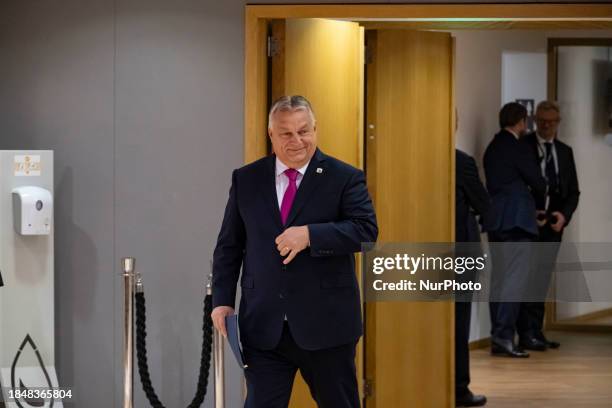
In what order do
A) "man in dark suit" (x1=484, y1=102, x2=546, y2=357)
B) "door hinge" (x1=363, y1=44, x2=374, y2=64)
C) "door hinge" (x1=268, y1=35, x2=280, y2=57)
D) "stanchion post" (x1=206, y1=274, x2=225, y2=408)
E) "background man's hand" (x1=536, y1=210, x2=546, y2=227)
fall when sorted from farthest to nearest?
"background man's hand" (x1=536, y1=210, x2=546, y2=227)
"man in dark suit" (x1=484, y1=102, x2=546, y2=357)
"door hinge" (x1=363, y1=44, x2=374, y2=64)
"door hinge" (x1=268, y1=35, x2=280, y2=57)
"stanchion post" (x1=206, y1=274, x2=225, y2=408)

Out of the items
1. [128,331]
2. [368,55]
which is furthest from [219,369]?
Answer: [368,55]

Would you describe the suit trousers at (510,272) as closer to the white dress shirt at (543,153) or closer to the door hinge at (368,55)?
the door hinge at (368,55)

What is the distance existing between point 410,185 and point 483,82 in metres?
2.83

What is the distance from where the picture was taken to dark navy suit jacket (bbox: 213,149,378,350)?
4.06m

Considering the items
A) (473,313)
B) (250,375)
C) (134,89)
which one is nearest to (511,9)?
(134,89)

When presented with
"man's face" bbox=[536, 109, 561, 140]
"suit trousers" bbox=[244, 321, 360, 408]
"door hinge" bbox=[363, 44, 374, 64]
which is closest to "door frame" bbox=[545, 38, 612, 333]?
"man's face" bbox=[536, 109, 561, 140]

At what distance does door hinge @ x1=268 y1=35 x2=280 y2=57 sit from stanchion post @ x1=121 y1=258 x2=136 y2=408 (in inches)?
45.1

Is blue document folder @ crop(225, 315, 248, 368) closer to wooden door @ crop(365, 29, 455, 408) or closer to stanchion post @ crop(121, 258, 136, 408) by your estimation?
stanchion post @ crop(121, 258, 136, 408)

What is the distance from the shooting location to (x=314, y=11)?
530cm

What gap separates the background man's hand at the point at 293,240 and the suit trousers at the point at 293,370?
11.2 inches

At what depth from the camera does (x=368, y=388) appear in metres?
5.86

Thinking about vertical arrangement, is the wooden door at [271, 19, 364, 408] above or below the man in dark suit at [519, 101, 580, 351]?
above

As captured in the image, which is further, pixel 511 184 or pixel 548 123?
pixel 548 123

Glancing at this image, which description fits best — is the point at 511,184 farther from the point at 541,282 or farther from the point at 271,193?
the point at 271,193
